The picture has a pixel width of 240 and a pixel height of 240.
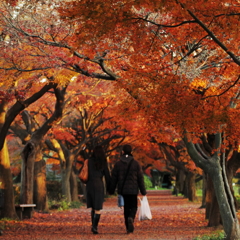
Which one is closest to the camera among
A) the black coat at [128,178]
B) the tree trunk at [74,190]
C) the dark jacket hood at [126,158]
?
the black coat at [128,178]

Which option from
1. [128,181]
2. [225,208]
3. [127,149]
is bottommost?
[225,208]

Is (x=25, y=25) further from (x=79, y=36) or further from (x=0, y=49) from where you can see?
(x=79, y=36)

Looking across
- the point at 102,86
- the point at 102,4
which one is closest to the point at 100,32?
the point at 102,4

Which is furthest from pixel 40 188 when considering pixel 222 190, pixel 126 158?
pixel 222 190

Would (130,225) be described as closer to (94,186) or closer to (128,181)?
(128,181)

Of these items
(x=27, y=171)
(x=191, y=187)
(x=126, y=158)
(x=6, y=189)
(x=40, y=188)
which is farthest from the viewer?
(x=191, y=187)

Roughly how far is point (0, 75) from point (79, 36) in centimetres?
655

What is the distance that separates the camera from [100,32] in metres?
7.60

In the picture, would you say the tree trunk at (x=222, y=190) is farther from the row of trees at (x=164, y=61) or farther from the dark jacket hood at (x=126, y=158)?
the dark jacket hood at (x=126, y=158)

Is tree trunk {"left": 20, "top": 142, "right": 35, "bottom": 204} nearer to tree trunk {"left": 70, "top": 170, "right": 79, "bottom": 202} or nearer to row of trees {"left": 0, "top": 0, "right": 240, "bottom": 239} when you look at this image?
row of trees {"left": 0, "top": 0, "right": 240, "bottom": 239}

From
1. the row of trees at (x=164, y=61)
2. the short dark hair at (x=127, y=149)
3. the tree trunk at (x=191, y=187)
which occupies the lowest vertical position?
the tree trunk at (x=191, y=187)

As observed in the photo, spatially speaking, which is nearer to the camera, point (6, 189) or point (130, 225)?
point (130, 225)

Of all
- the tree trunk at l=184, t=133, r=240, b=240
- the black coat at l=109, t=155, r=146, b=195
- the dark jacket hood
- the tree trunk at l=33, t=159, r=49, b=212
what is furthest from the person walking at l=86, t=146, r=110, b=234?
the tree trunk at l=33, t=159, r=49, b=212

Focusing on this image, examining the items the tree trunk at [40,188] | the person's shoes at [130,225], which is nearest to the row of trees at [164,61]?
the person's shoes at [130,225]
